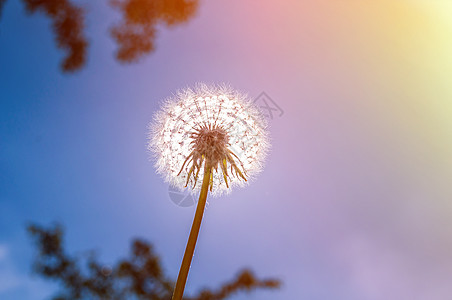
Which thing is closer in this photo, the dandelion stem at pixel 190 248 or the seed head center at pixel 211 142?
the dandelion stem at pixel 190 248

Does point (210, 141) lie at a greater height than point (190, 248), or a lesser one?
greater

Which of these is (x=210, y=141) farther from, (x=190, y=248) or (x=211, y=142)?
(x=190, y=248)

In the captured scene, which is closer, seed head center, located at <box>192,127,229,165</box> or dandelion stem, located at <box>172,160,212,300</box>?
dandelion stem, located at <box>172,160,212,300</box>

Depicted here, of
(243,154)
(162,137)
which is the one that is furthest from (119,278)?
(243,154)

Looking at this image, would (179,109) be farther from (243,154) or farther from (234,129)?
(243,154)

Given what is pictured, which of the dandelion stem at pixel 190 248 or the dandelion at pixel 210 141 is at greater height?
the dandelion at pixel 210 141

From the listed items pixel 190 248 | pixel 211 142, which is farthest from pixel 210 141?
pixel 190 248

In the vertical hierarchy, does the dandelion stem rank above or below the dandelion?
below

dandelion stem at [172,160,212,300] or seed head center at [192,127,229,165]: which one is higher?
seed head center at [192,127,229,165]

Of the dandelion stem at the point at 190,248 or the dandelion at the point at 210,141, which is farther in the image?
the dandelion at the point at 210,141

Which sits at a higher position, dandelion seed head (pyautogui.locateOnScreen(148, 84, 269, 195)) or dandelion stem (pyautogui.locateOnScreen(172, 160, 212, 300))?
dandelion seed head (pyautogui.locateOnScreen(148, 84, 269, 195))
